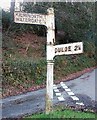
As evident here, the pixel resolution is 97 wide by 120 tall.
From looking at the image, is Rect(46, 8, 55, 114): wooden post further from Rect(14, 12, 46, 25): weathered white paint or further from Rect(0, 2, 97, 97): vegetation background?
Rect(0, 2, 97, 97): vegetation background

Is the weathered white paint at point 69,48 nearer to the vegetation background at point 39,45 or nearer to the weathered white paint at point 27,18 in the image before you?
the weathered white paint at point 27,18

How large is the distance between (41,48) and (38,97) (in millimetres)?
9866

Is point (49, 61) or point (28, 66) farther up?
point (49, 61)

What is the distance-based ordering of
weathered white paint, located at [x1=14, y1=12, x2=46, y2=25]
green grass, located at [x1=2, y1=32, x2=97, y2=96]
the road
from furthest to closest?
green grass, located at [x1=2, y1=32, x2=97, y2=96] → the road → weathered white paint, located at [x1=14, y1=12, x2=46, y2=25]

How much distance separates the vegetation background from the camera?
637 inches

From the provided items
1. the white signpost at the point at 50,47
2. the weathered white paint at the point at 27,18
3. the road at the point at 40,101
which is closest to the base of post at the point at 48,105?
the white signpost at the point at 50,47

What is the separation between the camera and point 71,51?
7.35 meters

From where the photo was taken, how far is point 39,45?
74.8ft

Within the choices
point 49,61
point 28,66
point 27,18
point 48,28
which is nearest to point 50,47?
point 49,61

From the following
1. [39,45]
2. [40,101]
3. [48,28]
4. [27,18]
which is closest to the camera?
[27,18]

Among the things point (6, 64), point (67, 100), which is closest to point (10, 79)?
point (6, 64)

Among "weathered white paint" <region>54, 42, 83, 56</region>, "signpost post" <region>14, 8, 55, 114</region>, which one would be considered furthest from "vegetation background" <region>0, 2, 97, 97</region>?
"weathered white paint" <region>54, 42, 83, 56</region>

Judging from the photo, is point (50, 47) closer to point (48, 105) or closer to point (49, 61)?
point (49, 61)

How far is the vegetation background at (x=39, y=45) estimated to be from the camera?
16.2 metres
